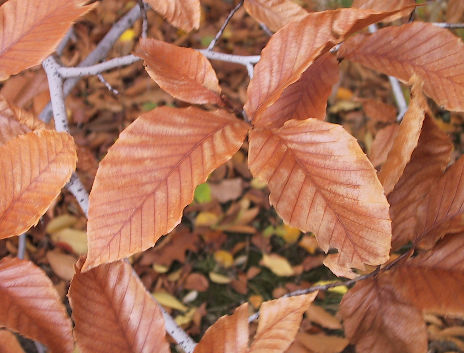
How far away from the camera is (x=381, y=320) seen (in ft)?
2.06

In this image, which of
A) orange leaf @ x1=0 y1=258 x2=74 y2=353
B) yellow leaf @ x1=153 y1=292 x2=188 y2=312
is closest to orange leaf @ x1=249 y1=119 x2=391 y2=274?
orange leaf @ x1=0 y1=258 x2=74 y2=353

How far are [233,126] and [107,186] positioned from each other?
0.51ft

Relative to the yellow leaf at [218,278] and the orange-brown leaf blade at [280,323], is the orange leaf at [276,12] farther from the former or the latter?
the yellow leaf at [218,278]

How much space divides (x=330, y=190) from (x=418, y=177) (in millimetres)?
193

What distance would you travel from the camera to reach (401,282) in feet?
1.96

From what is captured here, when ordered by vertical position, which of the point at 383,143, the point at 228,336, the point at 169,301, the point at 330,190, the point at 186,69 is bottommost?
the point at 169,301

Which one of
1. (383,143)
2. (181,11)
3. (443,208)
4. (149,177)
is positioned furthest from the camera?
(383,143)

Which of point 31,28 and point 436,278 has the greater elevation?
point 31,28

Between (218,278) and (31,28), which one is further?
(218,278)

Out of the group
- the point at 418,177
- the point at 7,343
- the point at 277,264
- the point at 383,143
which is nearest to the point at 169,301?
the point at 277,264

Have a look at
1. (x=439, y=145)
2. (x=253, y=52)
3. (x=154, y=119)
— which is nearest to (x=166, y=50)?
(x=154, y=119)

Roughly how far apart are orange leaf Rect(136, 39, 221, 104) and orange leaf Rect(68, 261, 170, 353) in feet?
0.75

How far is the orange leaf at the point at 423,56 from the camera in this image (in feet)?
2.05

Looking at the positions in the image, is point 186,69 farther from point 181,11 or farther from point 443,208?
point 443,208
